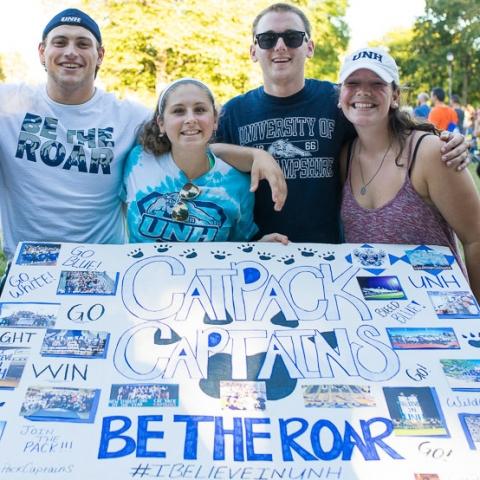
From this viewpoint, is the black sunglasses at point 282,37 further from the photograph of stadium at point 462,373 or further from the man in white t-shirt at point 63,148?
the photograph of stadium at point 462,373

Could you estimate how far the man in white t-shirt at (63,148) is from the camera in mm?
2951

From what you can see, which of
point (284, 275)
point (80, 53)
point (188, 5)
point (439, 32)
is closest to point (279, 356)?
point (284, 275)

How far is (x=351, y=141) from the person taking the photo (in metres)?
3.14

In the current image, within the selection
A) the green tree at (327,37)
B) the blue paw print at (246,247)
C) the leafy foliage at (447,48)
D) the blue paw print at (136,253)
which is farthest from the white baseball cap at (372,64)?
the leafy foliage at (447,48)

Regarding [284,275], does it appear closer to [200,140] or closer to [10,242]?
[200,140]

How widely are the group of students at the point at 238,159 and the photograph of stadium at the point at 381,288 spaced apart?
29 cm

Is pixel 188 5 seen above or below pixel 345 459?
above

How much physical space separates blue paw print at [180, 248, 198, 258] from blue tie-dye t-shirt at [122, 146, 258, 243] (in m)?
0.15

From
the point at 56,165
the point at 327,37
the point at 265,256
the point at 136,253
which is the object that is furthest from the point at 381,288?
the point at 327,37

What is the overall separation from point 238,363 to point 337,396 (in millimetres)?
370

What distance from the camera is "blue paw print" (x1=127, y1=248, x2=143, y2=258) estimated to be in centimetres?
256

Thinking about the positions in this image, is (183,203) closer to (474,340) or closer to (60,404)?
(60,404)

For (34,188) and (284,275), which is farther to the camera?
(34,188)

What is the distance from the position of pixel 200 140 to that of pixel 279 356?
1.07m
